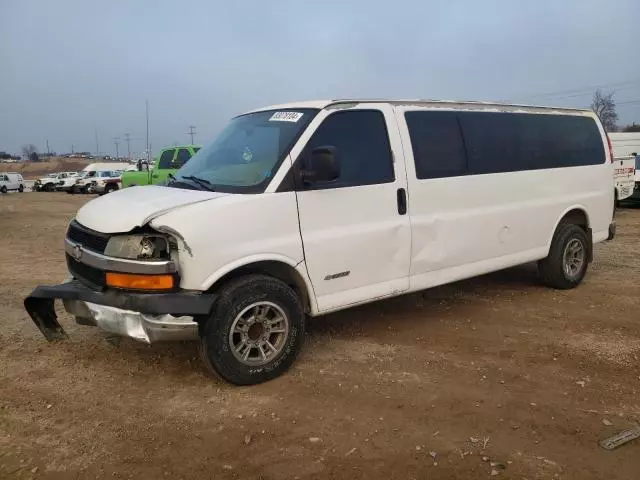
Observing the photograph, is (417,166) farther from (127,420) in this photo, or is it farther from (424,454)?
(127,420)

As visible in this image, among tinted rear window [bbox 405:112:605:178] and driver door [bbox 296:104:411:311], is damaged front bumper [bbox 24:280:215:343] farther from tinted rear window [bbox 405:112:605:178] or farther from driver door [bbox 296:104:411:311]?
tinted rear window [bbox 405:112:605:178]

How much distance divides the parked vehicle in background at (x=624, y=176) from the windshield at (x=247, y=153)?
12.7 m

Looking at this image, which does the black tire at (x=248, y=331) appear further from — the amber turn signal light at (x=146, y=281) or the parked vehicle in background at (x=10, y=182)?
the parked vehicle in background at (x=10, y=182)

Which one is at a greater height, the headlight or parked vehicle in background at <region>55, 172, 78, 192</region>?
parked vehicle in background at <region>55, 172, 78, 192</region>

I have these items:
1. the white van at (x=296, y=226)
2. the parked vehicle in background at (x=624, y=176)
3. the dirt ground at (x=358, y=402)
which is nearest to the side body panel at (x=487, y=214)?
the white van at (x=296, y=226)

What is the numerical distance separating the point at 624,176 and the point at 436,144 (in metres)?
12.1

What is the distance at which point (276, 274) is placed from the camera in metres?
4.31

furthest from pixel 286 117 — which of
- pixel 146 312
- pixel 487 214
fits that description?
pixel 487 214

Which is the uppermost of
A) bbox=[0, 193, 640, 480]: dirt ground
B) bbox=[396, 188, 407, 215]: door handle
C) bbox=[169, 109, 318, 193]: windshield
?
Answer: bbox=[169, 109, 318, 193]: windshield

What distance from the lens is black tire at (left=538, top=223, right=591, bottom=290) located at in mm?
6453

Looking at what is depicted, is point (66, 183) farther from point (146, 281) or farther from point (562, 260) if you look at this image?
point (146, 281)

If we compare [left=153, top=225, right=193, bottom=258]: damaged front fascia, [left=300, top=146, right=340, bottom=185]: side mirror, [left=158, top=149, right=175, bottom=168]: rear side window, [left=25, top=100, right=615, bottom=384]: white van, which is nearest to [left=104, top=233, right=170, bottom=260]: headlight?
[left=25, top=100, right=615, bottom=384]: white van

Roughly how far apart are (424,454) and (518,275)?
4852mm

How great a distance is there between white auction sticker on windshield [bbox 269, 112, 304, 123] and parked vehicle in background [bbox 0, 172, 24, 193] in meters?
40.2
